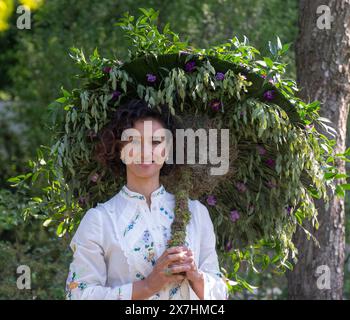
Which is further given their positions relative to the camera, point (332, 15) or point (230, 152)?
point (332, 15)

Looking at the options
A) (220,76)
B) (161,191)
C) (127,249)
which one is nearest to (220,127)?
(220,76)

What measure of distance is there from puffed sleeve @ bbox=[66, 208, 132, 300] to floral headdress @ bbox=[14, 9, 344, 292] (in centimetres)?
36

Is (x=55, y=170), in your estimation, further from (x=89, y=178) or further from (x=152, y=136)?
(x=152, y=136)

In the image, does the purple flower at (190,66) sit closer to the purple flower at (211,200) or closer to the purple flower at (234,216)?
the purple flower at (211,200)

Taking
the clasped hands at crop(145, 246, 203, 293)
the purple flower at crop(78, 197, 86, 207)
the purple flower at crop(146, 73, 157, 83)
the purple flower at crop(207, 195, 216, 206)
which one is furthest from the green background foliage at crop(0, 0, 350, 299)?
the clasped hands at crop(145, 246, 203, 293)

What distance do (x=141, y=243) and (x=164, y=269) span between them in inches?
5.6

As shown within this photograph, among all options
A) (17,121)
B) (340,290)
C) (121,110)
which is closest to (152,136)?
(121,110)

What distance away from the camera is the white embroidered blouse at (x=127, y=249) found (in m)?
2.74

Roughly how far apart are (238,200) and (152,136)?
0.68 metres

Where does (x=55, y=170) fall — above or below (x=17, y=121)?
below

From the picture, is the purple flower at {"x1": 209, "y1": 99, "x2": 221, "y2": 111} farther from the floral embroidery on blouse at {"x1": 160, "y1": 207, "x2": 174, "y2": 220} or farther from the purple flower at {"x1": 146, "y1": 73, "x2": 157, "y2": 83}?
the floral embroidery on blouse at {"x1": 160, "y1": 207, "x2": 174, "y2": 220}

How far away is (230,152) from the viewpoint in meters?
3.27

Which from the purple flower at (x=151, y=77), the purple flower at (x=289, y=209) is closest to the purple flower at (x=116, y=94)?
the purple flower at (x=151, y=77)

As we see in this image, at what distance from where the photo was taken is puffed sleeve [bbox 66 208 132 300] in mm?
2707
